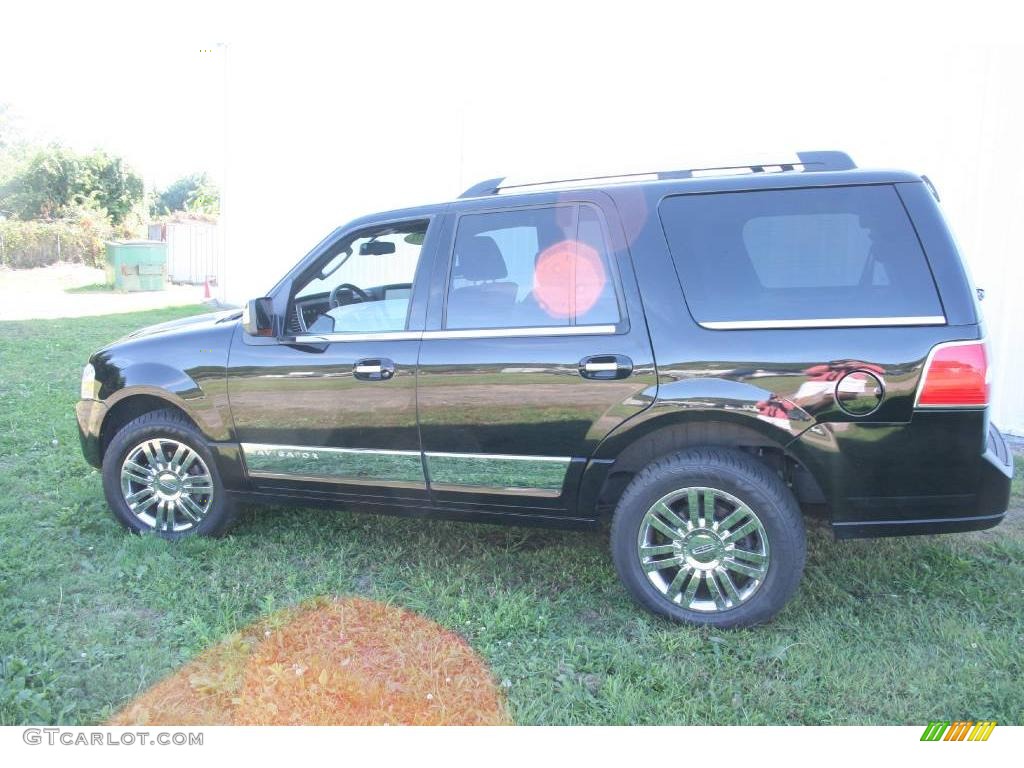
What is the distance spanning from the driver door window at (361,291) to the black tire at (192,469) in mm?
839

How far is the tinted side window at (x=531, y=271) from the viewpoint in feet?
11.2

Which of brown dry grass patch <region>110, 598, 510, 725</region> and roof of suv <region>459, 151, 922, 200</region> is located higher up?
roof of suv <region>459, 151, 922, 200</region>

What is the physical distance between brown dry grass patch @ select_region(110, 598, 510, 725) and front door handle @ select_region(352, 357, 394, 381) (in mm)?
1058

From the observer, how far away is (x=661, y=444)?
3400mm

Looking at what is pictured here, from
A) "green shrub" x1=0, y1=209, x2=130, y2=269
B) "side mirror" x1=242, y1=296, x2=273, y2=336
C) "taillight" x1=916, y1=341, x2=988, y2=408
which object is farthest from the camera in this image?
"green shrub" x1=0, y1=209, x2=130, y2=269

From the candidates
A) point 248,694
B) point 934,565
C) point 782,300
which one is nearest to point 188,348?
point 248,694

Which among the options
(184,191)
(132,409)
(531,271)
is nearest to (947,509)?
(531,271)

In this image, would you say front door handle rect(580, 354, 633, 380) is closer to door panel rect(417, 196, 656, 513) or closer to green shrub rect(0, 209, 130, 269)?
door panel rect(417, 196, 656, 513)

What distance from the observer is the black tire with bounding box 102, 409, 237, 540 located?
4.14 meters

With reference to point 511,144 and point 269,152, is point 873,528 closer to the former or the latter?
point 511,144

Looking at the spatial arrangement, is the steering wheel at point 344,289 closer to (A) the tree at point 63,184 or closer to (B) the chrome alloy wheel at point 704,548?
(B) the chrome alloy wheel at point 704,548

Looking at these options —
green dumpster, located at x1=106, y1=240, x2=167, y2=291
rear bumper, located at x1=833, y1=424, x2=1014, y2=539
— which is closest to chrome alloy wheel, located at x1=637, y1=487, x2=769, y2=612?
rear bumper, located at x1=833, y1=424, x2=1014, y2=539

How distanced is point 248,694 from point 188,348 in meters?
1.90

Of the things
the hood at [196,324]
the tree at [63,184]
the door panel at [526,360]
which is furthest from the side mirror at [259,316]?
the tree at [63,184]
